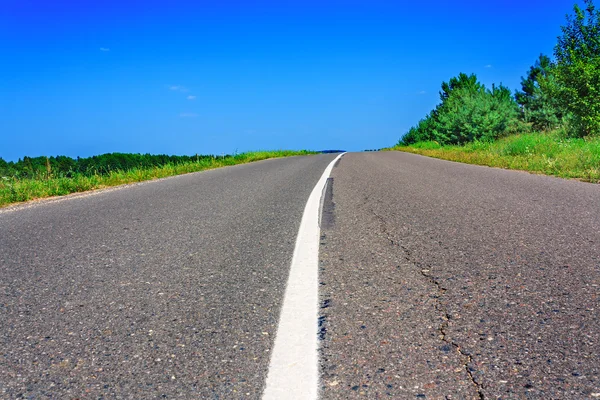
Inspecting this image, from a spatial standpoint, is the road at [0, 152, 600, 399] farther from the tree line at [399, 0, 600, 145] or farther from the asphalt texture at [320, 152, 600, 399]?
the tree line at [399, 0, 600, 145]

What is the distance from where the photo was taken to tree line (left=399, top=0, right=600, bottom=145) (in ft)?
75.2

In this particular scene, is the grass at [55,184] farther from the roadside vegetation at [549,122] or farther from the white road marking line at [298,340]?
the roadside vegetation at [549,122]

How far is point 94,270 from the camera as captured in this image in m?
3.50

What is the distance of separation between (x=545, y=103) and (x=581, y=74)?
45.8ft

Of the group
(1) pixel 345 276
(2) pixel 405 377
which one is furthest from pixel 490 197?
(2) pixel 405 377

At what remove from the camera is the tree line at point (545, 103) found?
902 inches

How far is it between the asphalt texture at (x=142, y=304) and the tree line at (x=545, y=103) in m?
22.7

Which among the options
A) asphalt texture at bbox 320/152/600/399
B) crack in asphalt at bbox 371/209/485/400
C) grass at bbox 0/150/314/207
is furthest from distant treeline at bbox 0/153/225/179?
crack in asphalt at bbox 371/209/485/400

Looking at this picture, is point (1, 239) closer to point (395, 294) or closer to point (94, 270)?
point (94, 270)

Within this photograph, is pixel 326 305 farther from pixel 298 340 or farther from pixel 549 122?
pixel 549 122

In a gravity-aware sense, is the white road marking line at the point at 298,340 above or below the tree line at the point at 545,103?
below

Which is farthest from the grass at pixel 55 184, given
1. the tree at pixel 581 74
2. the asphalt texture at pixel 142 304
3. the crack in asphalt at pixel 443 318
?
the tree at pixel 581 74

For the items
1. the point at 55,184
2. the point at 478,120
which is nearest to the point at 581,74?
the point at 478,120

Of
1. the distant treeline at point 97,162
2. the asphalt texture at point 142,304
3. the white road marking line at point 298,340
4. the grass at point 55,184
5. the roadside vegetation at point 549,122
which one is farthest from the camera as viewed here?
the distant treeline at point 97,162
